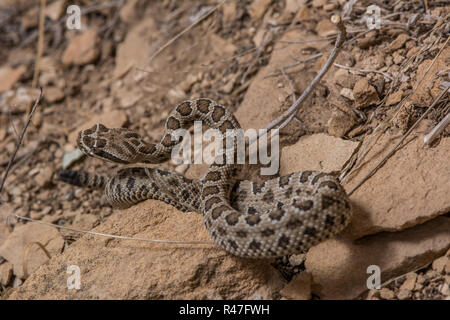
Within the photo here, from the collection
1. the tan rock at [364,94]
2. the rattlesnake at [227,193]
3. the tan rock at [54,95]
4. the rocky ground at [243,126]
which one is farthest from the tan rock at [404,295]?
the tan rock at [54,95]

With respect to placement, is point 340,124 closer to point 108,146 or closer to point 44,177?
point 108,146

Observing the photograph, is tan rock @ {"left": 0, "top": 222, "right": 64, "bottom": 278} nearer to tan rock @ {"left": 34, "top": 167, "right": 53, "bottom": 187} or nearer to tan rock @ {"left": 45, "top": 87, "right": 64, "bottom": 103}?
tan rock @ {"left": 34, "top": 167, "right": 53, "bottom": 187}

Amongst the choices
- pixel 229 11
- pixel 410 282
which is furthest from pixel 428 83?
pixel 229 11

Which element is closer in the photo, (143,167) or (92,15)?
(143,167)

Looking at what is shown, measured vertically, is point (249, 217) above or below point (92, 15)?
below

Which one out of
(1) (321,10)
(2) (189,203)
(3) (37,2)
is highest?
(3) (37,2)

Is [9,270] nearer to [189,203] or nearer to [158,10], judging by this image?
[189,203]
